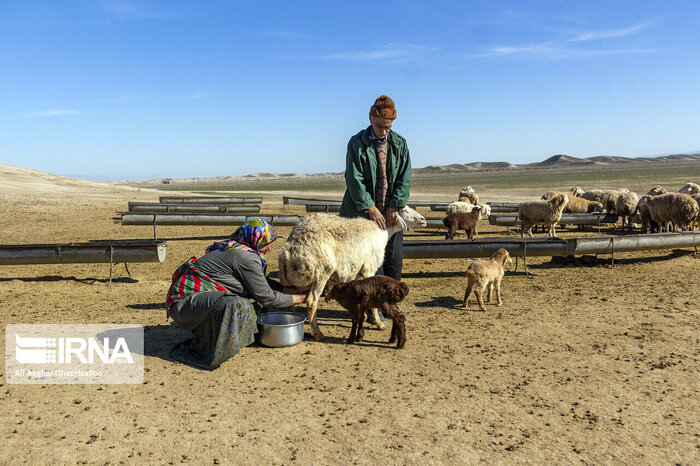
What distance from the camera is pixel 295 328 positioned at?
231 inches

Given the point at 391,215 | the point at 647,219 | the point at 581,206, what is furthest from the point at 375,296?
the point at 581,206

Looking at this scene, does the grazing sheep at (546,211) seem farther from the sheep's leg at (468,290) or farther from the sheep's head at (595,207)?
the sheep's leg at (468,290)

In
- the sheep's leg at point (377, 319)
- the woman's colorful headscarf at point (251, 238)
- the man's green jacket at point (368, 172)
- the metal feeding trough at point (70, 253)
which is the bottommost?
the sheep's leg at point (377, 319)

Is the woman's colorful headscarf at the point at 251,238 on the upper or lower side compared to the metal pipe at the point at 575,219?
upper

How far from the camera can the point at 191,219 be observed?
15.5 metres

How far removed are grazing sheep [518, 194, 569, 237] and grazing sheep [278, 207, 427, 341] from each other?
970cm

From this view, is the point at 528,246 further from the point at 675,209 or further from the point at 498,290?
the point at 675,209

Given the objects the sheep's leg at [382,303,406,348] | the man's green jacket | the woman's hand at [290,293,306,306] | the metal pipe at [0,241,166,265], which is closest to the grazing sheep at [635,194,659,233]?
the man's green jacket

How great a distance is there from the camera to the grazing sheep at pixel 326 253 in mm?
5879

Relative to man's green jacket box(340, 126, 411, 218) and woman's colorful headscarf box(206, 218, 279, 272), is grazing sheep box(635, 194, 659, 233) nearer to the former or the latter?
man's green jacket box(340, 126, 411, 218)

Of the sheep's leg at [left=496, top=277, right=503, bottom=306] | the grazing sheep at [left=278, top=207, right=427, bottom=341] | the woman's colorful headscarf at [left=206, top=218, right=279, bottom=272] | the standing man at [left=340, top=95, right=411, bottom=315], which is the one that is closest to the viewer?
the woman's colorful headscarf at [left=206, top=218, right=279, bottom=272]

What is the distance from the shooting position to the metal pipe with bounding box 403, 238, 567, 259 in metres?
9.87

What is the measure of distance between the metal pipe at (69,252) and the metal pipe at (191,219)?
602 centimetres

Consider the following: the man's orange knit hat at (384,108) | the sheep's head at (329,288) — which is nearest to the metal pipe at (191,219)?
the man's orange knit hat at (384,108)
